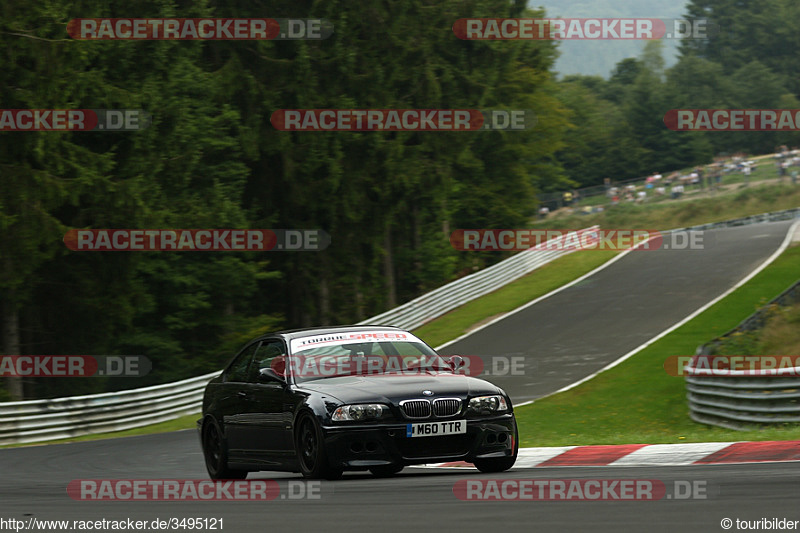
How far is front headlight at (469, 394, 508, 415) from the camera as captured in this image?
9.48 metres

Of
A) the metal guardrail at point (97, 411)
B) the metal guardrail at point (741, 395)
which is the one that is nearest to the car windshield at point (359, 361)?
the metal guardrail at point (741, 395)

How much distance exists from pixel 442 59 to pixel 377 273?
8.41 metres

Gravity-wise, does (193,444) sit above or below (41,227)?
below

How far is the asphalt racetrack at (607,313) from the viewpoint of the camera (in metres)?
A: 26.4

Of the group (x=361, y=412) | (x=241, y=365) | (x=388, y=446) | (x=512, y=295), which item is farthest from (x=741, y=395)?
(x=512, y=295)

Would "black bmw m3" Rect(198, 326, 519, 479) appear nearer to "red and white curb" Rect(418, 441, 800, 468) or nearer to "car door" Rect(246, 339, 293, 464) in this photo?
"car door" Rect(246, 339, 293, 464)

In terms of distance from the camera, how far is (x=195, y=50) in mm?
34312

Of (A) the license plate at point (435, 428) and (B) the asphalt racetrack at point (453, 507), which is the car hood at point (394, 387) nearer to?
(A) the license plate at point (435, 428)

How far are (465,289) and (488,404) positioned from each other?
2843 cm

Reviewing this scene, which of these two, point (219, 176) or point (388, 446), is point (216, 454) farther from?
point (219, 176)

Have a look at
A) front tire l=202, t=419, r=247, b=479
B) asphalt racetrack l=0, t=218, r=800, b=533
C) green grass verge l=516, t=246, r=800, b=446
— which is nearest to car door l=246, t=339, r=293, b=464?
asphalt racetrack l=0, t=218, r=800, b=533

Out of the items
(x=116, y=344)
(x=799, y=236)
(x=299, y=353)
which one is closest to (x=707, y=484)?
(x=299, y=353)

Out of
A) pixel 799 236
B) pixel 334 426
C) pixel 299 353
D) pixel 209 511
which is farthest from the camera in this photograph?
pixel 799 236

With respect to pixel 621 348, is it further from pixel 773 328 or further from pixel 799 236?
pixel 799 236
